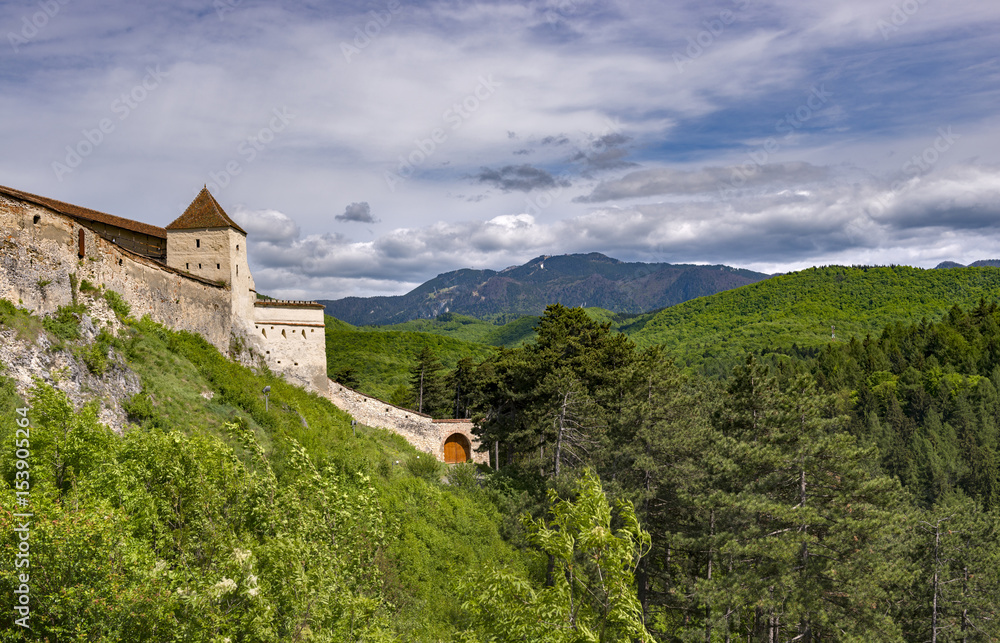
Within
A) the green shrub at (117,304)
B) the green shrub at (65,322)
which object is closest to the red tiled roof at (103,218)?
the green shrub at (117,304)

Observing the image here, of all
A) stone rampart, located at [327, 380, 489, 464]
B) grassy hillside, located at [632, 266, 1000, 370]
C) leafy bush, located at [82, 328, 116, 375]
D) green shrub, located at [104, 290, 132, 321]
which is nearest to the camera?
leafy bush, located at [82, 328, 116, 375]

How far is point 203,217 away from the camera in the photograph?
32938mm

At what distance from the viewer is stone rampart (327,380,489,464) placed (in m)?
40.2

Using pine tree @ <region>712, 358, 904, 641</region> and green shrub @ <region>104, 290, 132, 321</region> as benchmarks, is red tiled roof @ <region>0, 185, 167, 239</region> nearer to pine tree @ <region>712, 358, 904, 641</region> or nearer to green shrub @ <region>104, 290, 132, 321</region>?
green shrub @ <region>104, 290, 132, 321</region>

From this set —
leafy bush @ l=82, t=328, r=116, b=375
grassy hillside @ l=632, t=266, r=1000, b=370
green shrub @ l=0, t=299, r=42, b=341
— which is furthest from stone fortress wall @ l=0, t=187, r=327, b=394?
grassy hillside @ l=632, t=266, r=1000, b=370

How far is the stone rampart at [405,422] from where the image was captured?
40.2m

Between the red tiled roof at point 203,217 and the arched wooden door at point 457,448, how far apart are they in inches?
835

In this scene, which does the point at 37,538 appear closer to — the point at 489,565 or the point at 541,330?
the point at 489,565

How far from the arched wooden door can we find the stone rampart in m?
0.30

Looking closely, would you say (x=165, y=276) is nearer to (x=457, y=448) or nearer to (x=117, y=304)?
(x=117, y=304)

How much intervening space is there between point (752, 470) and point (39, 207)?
92.5 feet

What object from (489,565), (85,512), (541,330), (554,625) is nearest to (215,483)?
(85,512)

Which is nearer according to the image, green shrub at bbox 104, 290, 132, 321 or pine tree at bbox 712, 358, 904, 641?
pine tree at bbox 712, 358, 904, 641

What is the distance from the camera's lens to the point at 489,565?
11.9m
